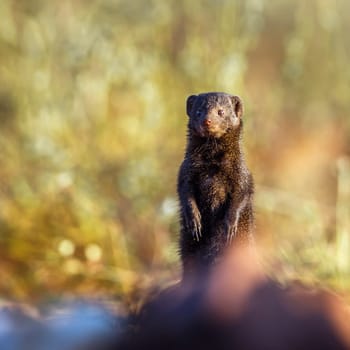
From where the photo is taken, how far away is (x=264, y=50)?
7855 millimetres

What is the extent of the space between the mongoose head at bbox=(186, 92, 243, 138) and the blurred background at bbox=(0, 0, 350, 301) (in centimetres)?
139

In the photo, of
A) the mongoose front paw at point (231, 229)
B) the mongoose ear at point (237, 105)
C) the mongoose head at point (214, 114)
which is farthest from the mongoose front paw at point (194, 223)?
the mongoose ear at point (237, 105)

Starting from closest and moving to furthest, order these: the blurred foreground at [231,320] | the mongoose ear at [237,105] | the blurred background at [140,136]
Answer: the blurred foreground at [231,320] < the mongoose ear at [237,105] < the blurred background at [140,136]

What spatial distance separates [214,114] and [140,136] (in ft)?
9.66

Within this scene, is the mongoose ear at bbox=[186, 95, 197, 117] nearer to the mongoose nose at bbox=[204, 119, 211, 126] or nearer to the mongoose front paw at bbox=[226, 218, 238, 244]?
the mongoose nose at bbox=[204, 119, 211, 126]

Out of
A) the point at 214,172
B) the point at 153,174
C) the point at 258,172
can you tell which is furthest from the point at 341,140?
the point at 214,172

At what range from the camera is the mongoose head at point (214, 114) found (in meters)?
3.11

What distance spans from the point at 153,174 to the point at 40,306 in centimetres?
156

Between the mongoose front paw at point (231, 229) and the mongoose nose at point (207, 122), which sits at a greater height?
the mongoose nose at point (207, 122)

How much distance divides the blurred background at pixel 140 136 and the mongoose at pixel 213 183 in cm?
120

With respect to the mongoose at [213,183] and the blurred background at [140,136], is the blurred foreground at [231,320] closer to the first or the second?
the mongoose at [213,183]

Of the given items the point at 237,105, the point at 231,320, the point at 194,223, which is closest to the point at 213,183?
the point at 194,223

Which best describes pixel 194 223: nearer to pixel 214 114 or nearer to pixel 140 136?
pixel 214 114

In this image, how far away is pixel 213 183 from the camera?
3.16m
